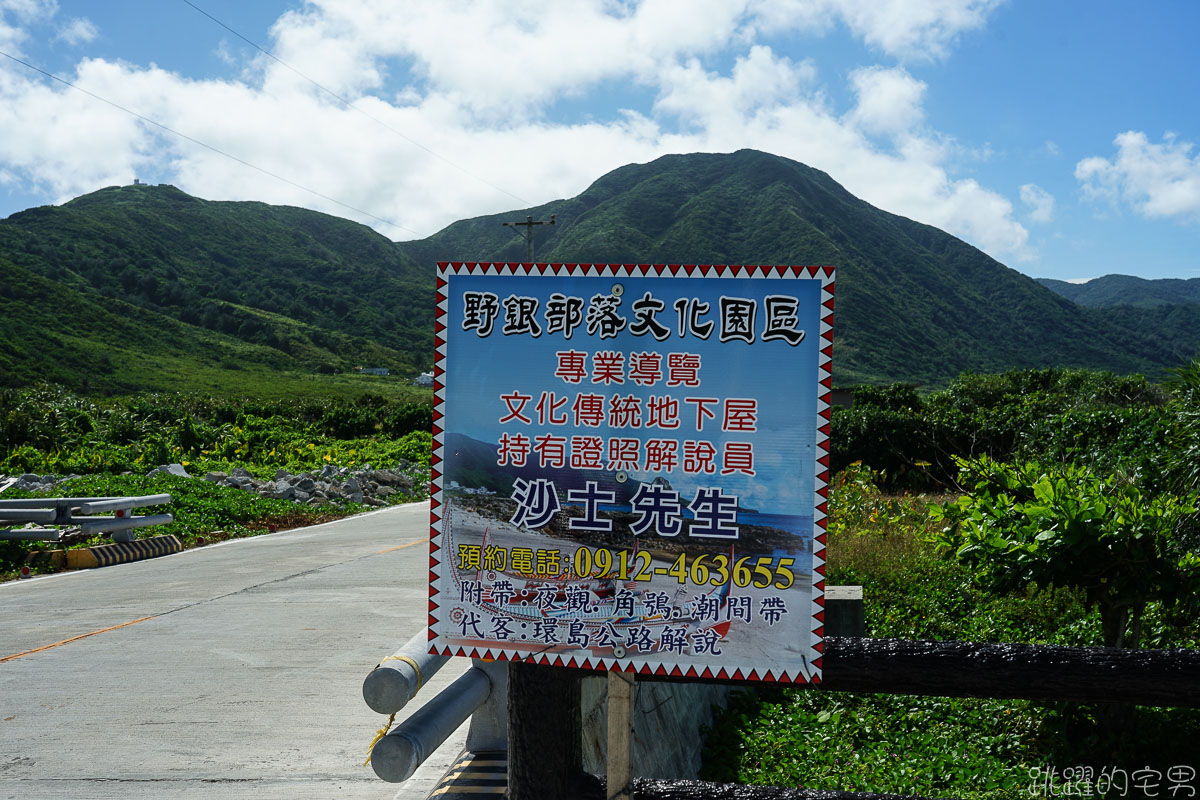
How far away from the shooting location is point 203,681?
5785mm

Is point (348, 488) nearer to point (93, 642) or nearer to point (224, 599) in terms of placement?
point (224, 599)

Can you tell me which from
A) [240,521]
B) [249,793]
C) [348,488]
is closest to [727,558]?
[249,793]

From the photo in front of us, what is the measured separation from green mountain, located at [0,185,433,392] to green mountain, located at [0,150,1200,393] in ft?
0.98

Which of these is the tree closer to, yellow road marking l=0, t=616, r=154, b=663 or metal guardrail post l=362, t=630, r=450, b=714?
metal guardrail post l=362, t=630, r=450, b=714

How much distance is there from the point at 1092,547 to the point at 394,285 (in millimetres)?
123280

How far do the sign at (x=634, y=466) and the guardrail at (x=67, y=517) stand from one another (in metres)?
11.2

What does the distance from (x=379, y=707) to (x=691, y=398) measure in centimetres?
140

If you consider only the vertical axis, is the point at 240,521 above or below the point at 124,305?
below

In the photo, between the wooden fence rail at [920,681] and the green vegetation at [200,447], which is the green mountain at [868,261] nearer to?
the green vegetation at [200,447]

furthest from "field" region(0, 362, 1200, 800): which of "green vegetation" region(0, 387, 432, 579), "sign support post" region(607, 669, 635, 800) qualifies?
"sign support post" region(607, 669, 635, 800)

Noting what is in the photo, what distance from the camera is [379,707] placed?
2.71 m

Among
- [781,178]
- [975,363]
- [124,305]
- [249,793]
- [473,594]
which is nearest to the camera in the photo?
[473,594]

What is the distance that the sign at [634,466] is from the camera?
2568 mm

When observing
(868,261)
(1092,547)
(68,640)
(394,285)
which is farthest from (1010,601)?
(868,261)
